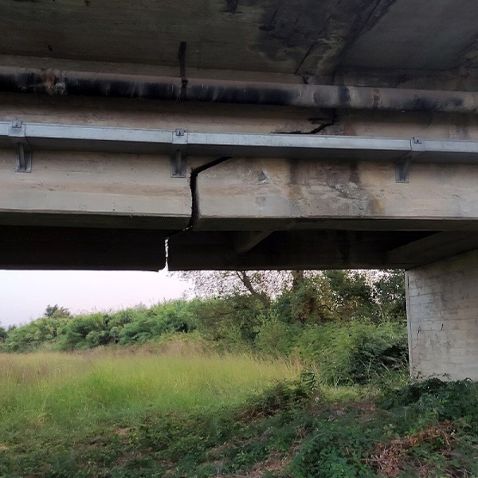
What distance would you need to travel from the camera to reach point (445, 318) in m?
8.66

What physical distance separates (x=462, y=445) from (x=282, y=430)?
219 centimetres

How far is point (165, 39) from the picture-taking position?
4.12 m

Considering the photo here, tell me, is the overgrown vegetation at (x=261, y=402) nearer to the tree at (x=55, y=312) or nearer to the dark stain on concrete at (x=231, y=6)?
the dark stain on concrete at (x=231, y=6)

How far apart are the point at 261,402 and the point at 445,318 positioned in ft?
10.8

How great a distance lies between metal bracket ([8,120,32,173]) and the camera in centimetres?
408

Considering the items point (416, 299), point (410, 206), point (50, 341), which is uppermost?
point (410, 206)

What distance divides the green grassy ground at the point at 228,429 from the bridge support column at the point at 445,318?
958 mm

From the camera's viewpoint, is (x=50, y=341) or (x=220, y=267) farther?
(x=50, y=341)

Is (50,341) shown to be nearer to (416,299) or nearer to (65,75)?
(416,299)

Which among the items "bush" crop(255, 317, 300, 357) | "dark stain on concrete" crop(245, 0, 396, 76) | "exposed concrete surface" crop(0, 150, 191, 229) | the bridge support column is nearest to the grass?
the bridge support column

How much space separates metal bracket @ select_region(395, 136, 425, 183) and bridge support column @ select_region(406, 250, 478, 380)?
3464 mm

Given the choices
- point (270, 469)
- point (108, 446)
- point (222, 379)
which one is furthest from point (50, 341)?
point (270, 469)

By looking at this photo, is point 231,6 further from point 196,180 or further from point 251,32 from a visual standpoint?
point 196,180

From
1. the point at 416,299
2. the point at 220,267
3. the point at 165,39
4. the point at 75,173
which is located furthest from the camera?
the point at 416,299
